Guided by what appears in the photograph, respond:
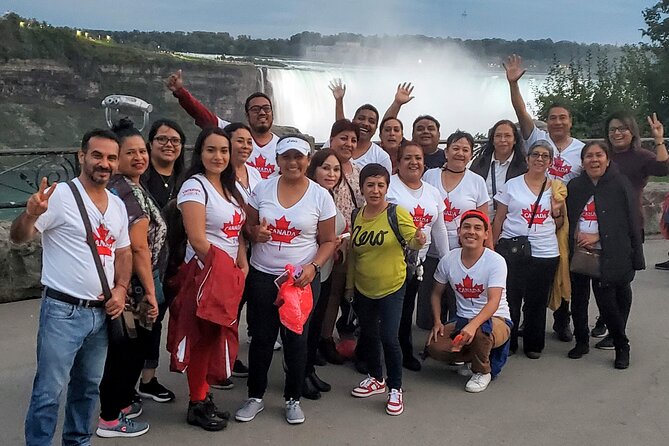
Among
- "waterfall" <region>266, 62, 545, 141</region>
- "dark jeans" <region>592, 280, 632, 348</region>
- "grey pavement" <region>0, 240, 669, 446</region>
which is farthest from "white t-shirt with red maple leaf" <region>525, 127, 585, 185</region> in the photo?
"waterfall" <region>266, 62, 545, 141</region>

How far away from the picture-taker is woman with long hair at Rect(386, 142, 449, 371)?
182 inches

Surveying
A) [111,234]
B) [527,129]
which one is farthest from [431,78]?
[111,234]

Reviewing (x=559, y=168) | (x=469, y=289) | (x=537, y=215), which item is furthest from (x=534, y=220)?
(x=469, y=289)

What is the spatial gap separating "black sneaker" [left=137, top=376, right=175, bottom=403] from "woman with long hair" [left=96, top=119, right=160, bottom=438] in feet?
1.00

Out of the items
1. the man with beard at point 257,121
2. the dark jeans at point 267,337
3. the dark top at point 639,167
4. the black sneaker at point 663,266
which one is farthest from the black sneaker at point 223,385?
the black sneaker at point 663,266

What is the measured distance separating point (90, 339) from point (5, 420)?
1274 millimetres

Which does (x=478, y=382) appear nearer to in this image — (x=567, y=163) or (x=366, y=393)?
(x=366, y=393)

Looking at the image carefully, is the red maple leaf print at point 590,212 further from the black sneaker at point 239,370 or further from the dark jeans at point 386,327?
the black sneaker at point 239,370

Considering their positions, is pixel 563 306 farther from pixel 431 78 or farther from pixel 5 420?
pixel 431 78

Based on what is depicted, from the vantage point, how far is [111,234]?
322cm

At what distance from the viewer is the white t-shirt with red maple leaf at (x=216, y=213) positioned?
12.4ft

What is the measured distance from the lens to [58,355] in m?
3.10

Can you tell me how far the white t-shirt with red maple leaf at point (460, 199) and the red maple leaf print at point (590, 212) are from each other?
2.49 ft

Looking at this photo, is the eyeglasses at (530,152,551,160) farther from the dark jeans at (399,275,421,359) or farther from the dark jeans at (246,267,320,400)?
the dark jeans at (246,267,320,400)
